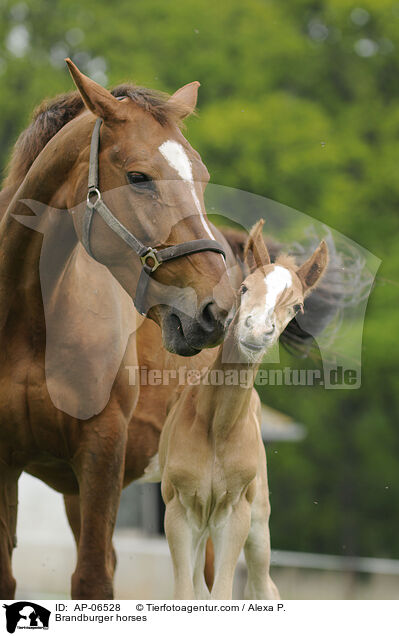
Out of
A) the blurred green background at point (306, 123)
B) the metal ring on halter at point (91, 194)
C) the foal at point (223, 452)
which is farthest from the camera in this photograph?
the blurred green background at point (306, 123)

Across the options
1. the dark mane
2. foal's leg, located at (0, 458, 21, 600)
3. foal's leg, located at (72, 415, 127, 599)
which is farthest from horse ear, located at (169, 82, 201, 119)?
foal's leg, located at (0, 458, 21, 600)

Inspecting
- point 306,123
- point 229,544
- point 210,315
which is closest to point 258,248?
point 210,315

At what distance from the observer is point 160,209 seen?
2.77 m

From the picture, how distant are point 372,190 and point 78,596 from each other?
6451 millimetres

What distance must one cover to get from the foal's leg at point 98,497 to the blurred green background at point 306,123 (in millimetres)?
4655

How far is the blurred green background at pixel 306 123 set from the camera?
26.5 ft

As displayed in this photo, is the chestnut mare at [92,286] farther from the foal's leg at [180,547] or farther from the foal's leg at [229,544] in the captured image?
the foal's leg at [229,544]

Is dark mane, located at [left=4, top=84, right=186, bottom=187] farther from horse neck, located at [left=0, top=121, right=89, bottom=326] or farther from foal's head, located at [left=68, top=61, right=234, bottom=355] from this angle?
foal's head, located at [left=68, top=61, right=234, bottom=355]

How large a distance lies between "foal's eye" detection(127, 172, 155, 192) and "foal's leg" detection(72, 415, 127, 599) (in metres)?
0.95

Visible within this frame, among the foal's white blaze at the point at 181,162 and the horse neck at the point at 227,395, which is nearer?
the foal's white blaze at the point at 181,162

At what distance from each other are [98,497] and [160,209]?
1166 millimetres

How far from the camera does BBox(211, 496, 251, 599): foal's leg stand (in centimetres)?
311

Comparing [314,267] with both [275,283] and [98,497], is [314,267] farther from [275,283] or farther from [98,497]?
[98,497]
